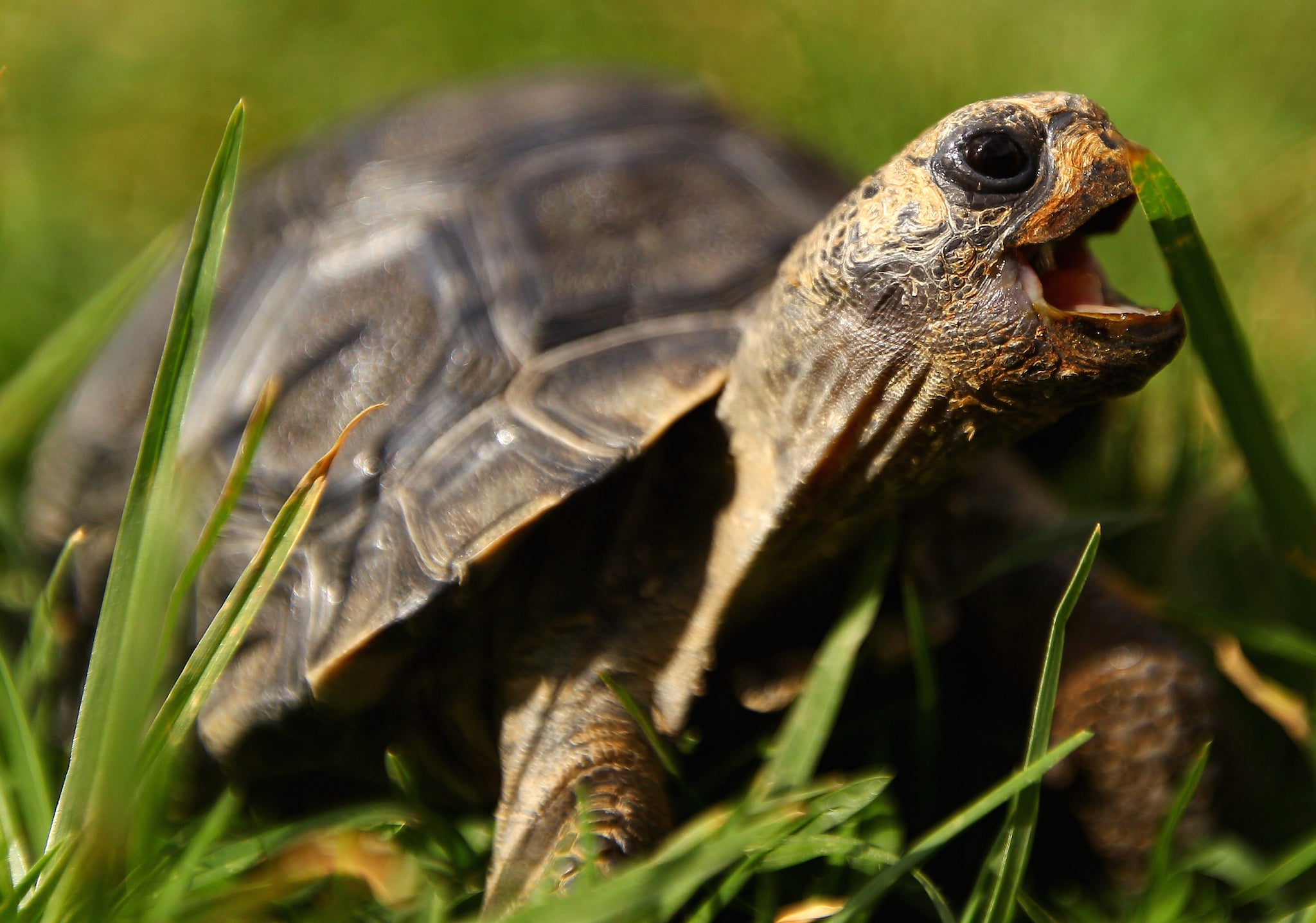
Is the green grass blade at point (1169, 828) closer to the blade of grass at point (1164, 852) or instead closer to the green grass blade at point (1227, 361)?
the blade of grass at point (1164, 852)

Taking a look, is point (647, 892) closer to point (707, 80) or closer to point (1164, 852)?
point (1164, 852)

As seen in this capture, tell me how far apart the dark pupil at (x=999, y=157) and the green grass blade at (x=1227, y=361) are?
0.15 meters

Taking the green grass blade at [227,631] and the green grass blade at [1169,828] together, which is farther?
the green grass blade at [1169,828]

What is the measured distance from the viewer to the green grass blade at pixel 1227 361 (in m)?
1.54

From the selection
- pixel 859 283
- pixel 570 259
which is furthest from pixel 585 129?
pixel 859 283

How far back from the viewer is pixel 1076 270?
1548 mm

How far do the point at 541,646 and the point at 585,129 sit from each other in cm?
109

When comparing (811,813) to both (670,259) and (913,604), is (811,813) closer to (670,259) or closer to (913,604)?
(913,604)

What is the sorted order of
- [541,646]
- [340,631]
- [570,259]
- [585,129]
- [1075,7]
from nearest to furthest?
[340,631] < [541,646] < [570,259] < [585,129] < [1075,7]

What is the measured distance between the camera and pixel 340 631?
171 centimetres

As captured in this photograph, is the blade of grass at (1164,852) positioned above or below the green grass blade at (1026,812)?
below

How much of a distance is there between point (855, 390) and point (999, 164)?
35 centimetres

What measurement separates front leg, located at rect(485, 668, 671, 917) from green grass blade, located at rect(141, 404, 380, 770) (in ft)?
1.65

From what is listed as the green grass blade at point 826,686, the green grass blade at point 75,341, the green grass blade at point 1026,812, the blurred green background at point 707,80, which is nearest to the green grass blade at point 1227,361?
the green grass blade at point 1026,812
